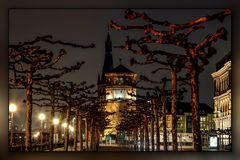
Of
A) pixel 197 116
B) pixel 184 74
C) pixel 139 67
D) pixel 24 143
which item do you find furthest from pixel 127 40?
pixel 24 143

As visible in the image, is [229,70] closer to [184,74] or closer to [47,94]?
[184,74]

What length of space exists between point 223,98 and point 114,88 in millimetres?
1485

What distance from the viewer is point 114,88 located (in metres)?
7.64

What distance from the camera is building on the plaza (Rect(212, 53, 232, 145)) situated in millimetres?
7320

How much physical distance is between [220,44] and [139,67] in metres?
1.12

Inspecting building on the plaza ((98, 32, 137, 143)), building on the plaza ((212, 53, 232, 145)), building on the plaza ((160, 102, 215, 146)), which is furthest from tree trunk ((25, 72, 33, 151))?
building on the plaza ((212, 53, 232, 145))

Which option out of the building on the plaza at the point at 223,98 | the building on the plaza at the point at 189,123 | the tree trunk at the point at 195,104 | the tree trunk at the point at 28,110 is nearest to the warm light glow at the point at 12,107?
the tree trunk at the point at 28,110

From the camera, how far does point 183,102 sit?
7418 mm

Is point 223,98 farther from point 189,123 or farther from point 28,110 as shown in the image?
point 28,110

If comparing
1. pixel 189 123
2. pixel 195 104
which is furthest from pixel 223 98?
pixel 189 123

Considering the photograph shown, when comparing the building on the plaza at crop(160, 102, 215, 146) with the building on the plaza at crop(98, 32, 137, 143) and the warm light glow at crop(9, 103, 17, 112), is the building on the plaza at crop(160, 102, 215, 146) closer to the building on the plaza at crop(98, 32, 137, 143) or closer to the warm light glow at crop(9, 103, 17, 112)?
the building on the plaza at crop(98, 32, 137, 143)

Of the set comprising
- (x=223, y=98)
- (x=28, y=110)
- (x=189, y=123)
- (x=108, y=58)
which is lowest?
(x=189, y=123)

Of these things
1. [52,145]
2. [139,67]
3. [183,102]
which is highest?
[139,67]

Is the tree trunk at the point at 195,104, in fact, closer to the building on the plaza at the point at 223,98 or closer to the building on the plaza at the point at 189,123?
the building on the plaza at the point at 189,123
